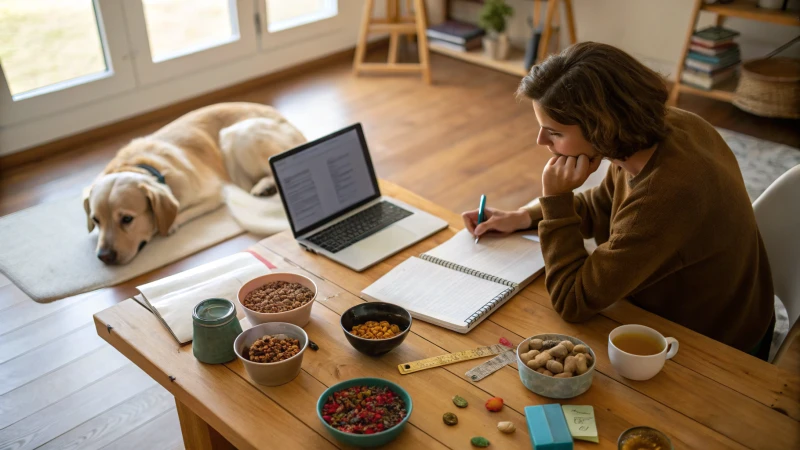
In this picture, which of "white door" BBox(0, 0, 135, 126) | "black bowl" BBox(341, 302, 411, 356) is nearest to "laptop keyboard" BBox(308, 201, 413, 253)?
"black bowl" BBox(341, 302, 411, 356)

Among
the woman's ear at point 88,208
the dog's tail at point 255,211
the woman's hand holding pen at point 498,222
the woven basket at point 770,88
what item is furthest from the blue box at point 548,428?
the woven basket at point 770,88

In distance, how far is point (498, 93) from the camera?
176 inches

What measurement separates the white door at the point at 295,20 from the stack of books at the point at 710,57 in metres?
2.25

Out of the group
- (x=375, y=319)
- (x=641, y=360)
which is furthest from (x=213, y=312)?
(x=641, y=360)

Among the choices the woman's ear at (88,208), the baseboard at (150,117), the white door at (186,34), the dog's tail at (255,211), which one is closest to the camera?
the woman's ear at (88,208)

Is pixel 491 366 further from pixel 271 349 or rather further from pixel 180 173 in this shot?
pixel 180 173

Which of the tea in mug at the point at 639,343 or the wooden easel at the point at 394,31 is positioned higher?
the tea in mug at the point at 639,343

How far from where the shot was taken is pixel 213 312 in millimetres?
1413

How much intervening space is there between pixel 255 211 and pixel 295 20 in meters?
1.98

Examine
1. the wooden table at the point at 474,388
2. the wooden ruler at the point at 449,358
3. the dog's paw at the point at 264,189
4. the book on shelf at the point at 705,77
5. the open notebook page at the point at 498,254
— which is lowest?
the dog's paw at the point at 264,189

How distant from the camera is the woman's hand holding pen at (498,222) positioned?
5.87ft

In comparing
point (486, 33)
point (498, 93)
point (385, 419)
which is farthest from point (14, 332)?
point (486, 33)

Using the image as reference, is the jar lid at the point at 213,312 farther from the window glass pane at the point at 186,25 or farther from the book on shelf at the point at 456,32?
the book on shelf at the point at 456,32

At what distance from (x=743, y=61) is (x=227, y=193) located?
119 inches
